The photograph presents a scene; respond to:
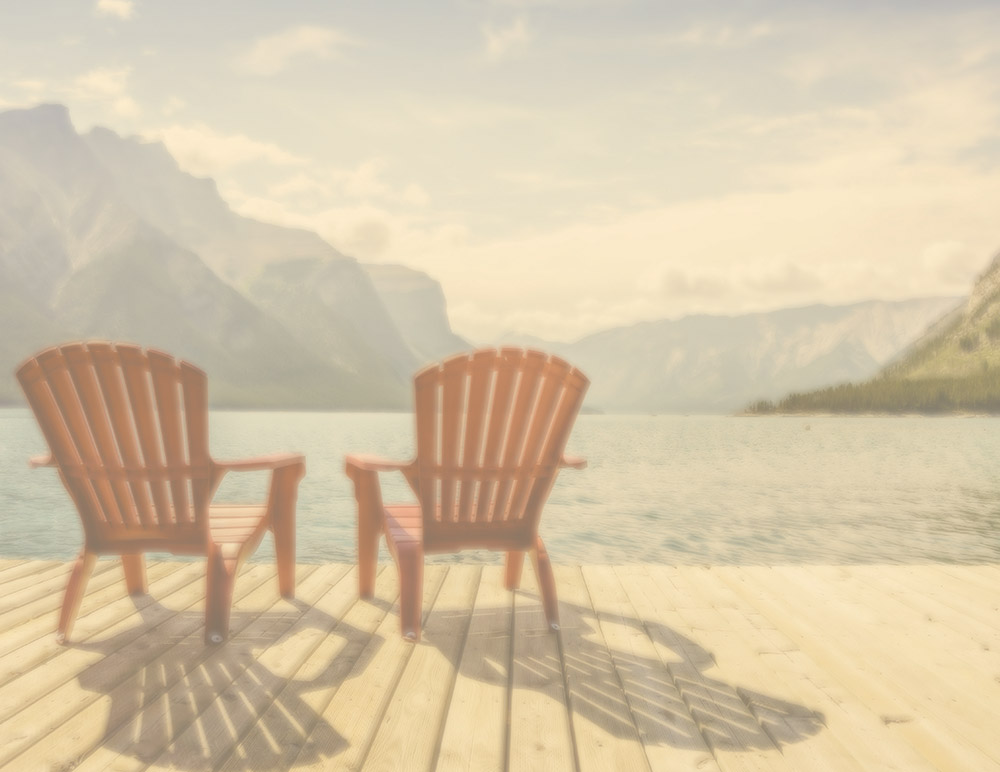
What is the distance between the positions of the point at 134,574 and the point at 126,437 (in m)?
1.02

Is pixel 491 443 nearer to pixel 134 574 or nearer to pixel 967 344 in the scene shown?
pixel 134 574

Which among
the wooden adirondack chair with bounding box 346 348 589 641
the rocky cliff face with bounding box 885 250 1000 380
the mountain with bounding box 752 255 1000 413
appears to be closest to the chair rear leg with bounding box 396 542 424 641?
the wooden adirondack chair with bounding box 346 348 589 641

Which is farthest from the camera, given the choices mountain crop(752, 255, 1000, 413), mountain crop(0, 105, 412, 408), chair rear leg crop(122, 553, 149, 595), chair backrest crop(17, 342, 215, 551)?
mountain crop(0, 105, 412, 408)

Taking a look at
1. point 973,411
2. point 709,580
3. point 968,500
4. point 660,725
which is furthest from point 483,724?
point 973,411

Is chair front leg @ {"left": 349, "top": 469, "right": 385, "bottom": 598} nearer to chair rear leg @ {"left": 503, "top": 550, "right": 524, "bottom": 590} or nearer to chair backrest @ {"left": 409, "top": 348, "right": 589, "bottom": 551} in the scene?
chair backrest @ {"left": 409, "top": 348, "right": 589, "bottom": 551}

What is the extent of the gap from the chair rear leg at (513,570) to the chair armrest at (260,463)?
1.16m

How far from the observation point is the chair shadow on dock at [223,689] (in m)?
2.03

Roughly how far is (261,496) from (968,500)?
1752 centimetres

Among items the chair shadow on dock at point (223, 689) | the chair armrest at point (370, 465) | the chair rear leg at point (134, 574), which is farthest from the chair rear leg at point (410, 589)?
the chair rear leg at point (134, 574)

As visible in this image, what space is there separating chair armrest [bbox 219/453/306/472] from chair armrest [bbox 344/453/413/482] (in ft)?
0.73

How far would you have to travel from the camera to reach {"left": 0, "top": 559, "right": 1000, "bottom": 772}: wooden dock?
6.73 ft

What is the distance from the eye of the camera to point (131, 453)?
2.86 m

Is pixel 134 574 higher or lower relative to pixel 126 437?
lower

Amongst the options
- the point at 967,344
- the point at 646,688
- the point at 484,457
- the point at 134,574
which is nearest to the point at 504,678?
the point at 646,688
